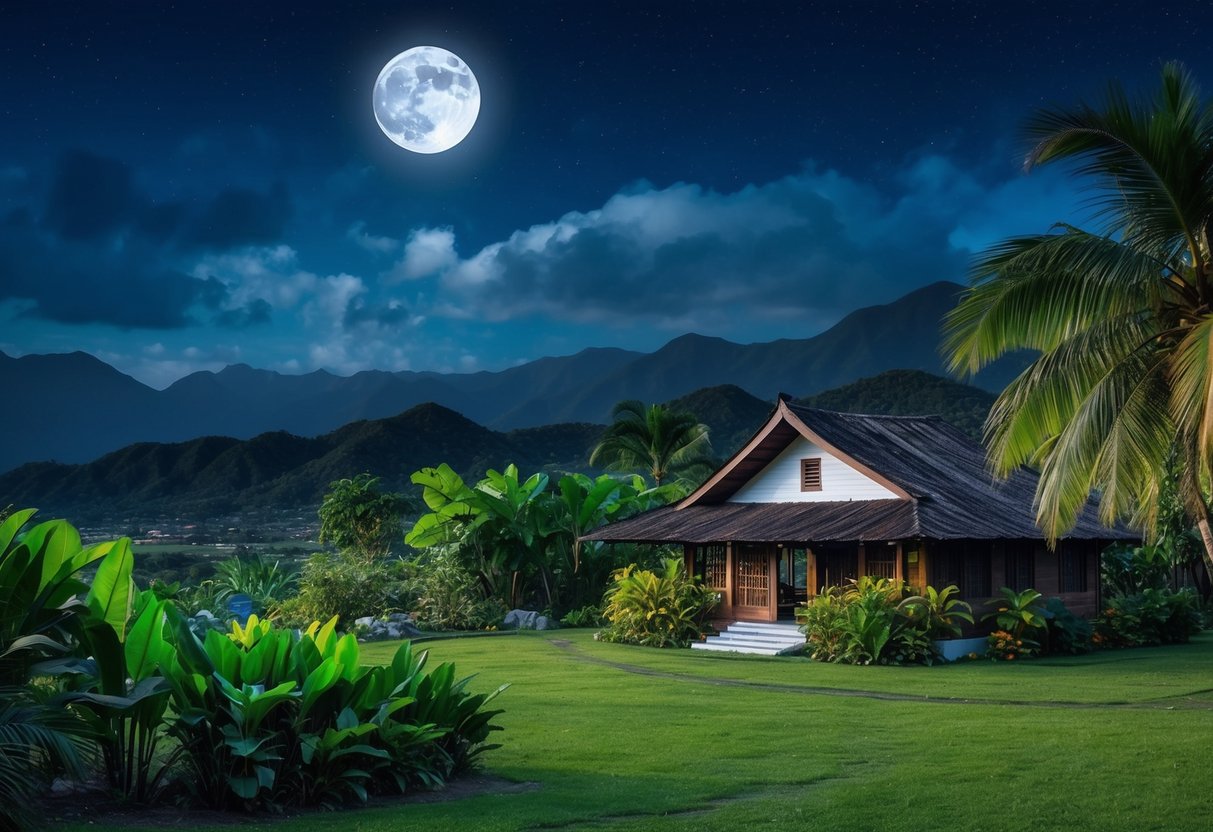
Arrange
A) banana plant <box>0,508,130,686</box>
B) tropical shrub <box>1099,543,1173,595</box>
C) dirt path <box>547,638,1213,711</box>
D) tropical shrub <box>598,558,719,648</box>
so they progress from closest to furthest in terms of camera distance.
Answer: banana plant <box>0,508,130,686</box> → dirt path <box>547,638,1213,711</box> → tropical shrub <box>598,558,719,648</box> → tropical shrub <box>1099,543,1173,595</box>

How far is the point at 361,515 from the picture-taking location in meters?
36.4

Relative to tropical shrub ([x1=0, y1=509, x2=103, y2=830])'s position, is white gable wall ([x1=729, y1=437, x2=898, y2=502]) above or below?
above

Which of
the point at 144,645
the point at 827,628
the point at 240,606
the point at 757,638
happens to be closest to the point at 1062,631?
the point at 827,628

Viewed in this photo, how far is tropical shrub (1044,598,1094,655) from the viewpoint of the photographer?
23.5m

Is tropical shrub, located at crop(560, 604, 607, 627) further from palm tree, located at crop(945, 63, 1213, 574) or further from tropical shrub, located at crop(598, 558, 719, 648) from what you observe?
palm tree, located at crop(945, 63, 1213, 574)

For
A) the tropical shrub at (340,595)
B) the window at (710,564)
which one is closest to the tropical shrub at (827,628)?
the window at (710,564)

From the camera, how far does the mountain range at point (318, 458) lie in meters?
68.4

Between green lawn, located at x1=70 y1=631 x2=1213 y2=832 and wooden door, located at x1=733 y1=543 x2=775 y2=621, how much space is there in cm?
523

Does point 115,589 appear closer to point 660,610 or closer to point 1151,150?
point 1151,150

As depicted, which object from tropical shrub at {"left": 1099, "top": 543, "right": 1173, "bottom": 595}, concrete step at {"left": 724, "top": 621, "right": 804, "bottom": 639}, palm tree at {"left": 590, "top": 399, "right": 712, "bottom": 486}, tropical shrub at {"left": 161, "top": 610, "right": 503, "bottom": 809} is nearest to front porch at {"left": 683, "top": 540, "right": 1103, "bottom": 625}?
concrete step at {"left": 724, "top": 621, "right": 804, "bottom": 639}

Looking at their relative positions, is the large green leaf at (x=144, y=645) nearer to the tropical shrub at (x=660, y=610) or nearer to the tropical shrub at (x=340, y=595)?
the tropical shrub at (x=660, y=610)

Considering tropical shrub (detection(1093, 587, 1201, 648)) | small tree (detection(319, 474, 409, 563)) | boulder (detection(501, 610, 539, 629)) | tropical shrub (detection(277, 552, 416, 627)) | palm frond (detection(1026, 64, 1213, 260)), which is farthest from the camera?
small tree (detection(319, 474, 409, 563))

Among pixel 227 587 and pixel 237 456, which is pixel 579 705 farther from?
pixel 237 456

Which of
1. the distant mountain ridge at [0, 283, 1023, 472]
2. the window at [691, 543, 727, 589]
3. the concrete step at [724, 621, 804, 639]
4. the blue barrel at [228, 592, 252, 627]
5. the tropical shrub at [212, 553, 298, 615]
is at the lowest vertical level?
the concrete step at [724, 621, 804, 639]
